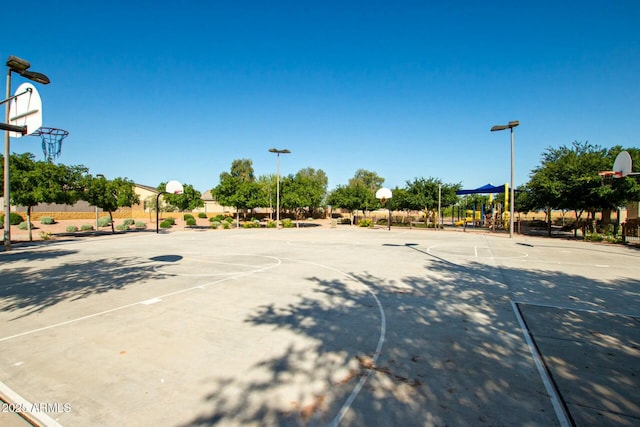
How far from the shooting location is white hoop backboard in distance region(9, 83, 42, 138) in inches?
259

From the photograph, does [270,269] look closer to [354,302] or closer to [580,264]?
[354,302]

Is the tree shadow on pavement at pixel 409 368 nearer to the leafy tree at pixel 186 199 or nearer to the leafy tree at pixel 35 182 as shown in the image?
the leafy tree at pixel 35 182

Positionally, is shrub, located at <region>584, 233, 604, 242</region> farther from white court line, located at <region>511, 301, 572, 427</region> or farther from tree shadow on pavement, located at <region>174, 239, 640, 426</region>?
white court line, located at <region>511, 301, 572, 427</region>

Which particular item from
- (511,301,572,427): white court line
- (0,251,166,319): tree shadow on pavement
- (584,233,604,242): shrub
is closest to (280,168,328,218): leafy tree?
(0,251,166,319): tree shadow on pavement

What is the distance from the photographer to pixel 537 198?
24.5 metres

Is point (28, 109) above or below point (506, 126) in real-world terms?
below

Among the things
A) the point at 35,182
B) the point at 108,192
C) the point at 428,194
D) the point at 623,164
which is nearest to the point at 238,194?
the point at 108,192

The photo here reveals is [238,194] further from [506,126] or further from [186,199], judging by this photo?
[506,126]

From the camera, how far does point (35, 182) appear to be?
19.4 metres

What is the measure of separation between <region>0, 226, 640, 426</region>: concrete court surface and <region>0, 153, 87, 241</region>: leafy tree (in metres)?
12.4

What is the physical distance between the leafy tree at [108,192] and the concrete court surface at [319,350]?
1707 centimetres

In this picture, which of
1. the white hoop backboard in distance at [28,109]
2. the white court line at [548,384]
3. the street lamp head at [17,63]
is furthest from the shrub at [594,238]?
the street lamp head at [17,63]

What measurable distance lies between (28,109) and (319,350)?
7905mm

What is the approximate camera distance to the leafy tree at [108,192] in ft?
79.6
